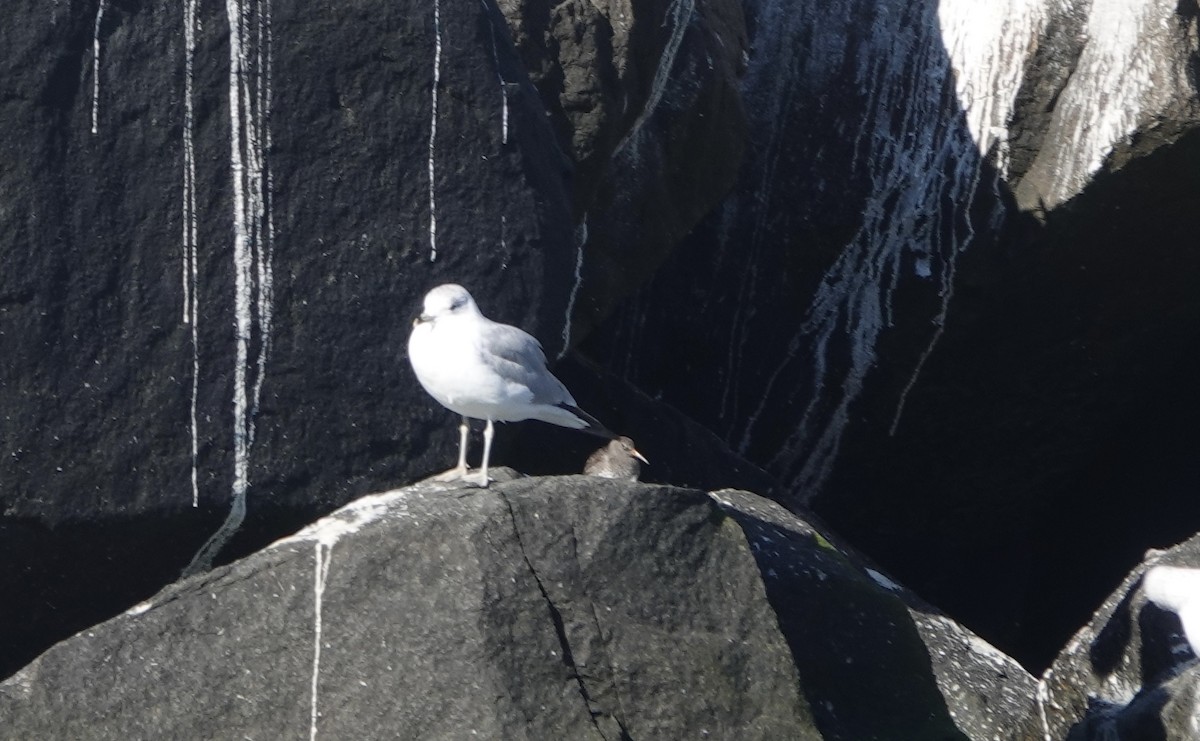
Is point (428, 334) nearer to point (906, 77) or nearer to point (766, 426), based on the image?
point (766, 426)

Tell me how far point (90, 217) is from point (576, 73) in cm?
230

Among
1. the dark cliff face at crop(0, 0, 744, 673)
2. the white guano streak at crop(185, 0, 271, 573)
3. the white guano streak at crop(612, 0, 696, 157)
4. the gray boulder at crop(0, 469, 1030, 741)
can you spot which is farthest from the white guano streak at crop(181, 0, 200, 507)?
the white guano streak at crop(612, 0, 696, 157)

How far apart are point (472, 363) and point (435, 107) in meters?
1.38

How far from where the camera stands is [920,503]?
322 inches

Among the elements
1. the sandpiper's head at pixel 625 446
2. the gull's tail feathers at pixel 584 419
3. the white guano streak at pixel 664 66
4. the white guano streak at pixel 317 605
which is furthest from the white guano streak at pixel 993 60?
the white guano streak at pixel 317 605

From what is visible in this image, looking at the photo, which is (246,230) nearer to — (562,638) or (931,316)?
(562,638)

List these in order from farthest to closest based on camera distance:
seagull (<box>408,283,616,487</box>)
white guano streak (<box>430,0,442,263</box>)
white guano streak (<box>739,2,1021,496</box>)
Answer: white guano streak (<box>739,2,1021,496</box>) < white guano streak (<box>430,0,442,263</box>) < seagull (<box>408,283,616,487</box>)

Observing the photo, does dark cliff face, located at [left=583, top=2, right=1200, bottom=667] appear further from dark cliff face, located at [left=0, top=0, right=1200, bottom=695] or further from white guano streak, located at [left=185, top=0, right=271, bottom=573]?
white guano streak, located at [left=185, top=0, right=271, bottom=573]

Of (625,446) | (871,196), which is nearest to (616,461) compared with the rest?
(625,446)

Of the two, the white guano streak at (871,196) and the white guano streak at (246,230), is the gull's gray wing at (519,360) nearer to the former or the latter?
the white guano streak at (246,230)

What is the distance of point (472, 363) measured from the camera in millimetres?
4902

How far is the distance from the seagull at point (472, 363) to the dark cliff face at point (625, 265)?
2.29ft

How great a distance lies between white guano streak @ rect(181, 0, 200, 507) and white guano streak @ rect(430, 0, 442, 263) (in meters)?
0.90

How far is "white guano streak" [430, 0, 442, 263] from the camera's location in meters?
5.77
